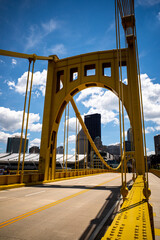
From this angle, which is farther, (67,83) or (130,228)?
(67,83)

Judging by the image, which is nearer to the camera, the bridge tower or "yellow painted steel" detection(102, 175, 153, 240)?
"yellow painted steel" detection(102, 175, 153, 240)

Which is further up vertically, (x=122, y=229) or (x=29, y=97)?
(x=29, y=97)

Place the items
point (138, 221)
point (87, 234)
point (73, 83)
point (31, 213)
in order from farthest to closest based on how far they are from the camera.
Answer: point (73, 83) → point (31, 213) → point (87, 234) → point (138, 221)

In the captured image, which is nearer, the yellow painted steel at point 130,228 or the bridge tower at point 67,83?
the yellow painted steel at point 130,228

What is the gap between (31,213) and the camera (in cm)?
559

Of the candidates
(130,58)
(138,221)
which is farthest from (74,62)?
(138,221)

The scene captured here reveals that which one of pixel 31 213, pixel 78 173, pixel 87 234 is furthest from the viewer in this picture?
pixel 78 173

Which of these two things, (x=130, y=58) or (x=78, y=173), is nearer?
(x=130, y=58)

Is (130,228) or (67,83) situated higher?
(67,83)

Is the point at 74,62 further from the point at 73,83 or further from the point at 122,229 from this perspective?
the point at 122,229

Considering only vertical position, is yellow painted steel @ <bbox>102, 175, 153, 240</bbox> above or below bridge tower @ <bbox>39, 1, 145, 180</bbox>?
below

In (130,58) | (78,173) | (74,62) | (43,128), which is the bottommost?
(78,173)

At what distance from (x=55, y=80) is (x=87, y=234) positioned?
16755 mm

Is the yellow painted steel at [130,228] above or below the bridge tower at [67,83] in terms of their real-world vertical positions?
below
